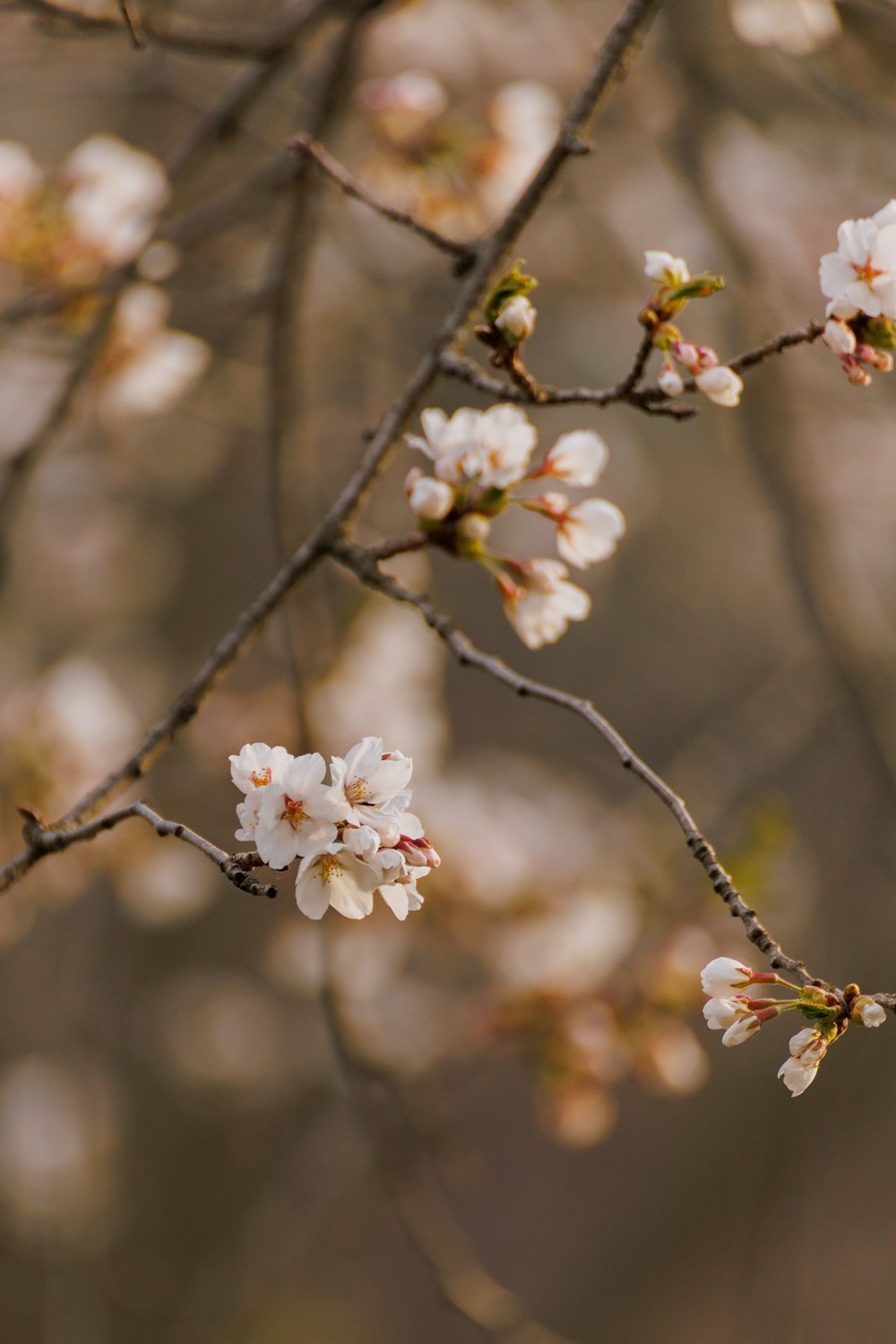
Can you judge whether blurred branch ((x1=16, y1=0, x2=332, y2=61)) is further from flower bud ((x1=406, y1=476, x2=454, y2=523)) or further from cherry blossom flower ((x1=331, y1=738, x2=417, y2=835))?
cherry blossom flower ((x1=331, y1=738, x2=417, y2=835))

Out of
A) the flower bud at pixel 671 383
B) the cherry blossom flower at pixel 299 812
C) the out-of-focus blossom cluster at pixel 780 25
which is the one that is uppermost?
the out-of-focus blossom cluster at pixel 780 25

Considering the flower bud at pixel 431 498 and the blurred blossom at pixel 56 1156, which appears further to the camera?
the blurred blossom at pixel 56 1156

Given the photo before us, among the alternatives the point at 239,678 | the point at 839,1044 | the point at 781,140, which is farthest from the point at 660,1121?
the point at 781,140

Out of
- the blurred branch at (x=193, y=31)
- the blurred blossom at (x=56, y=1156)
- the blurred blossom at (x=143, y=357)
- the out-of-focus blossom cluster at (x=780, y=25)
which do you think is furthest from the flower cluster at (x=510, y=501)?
the blurred blossom at (x=56, y=1156)

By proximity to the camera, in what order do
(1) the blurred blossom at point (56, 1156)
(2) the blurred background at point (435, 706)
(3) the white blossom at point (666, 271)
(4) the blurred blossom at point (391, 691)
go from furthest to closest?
(1) the blurred blossom at point (56, 1156)
(4) the blurred blossom at point (391, 691)
(2) the blurred background at point (435, 706)
(3) the white blossom at point (666, 271)

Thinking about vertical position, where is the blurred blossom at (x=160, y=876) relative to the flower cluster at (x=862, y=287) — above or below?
above

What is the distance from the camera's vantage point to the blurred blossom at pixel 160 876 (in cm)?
264

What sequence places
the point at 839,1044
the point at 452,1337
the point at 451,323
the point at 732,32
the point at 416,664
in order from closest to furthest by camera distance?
the point at 451,323
the point at 732,32
the point at 416,664
the point at 839,1044
the point at 452,1337

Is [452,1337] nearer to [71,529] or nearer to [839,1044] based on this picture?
[839,1044]

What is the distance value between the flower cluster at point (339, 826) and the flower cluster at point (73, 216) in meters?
1.32

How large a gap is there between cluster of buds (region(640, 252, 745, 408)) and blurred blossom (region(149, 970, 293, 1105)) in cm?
397

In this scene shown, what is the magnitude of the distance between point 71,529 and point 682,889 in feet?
10.9

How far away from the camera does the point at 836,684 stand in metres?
2.21

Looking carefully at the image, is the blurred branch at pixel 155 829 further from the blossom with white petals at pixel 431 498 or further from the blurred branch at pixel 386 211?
the blurred branch at pixel 386 211
